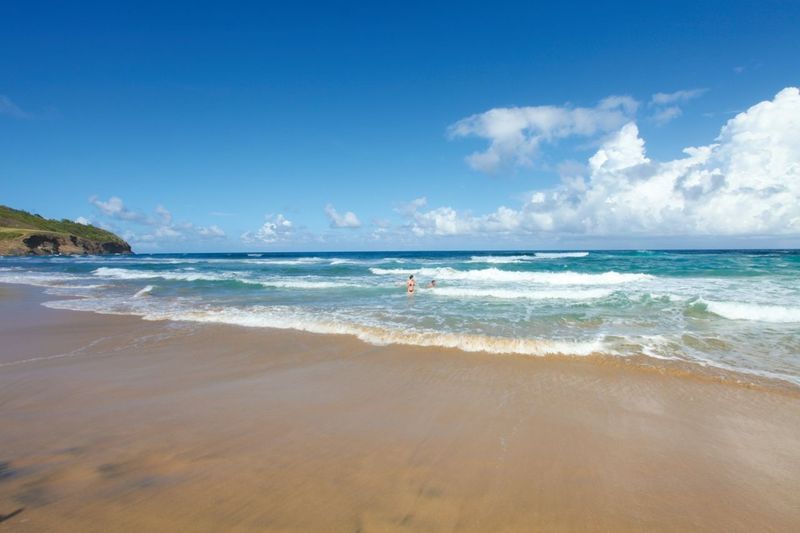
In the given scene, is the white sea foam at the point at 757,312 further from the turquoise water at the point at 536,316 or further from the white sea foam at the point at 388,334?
A: the white sea foam at the point at 388,334

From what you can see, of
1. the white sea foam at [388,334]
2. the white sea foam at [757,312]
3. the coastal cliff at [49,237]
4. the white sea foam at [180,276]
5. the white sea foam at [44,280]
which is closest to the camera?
the white sea foam at [388,334]

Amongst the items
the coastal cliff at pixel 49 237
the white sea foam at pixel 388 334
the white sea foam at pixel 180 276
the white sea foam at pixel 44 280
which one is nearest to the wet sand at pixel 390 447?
the white sea foam at pixel 388 334

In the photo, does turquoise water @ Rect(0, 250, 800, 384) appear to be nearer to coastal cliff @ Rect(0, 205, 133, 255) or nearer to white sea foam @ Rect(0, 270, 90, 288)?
white sea foam @ Rect(0, 270, 90, 288)

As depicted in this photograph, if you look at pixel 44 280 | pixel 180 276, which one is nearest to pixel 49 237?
pixel 44 280

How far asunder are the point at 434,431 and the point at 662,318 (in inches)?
404

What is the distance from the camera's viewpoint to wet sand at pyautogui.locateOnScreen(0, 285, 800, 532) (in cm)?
302

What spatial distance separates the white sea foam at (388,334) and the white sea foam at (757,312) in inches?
257

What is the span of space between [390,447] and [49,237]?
106 m

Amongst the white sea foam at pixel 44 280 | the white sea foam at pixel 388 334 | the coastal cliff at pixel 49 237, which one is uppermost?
the coastal cliff at pixel 49 237

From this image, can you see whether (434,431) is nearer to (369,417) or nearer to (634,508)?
(369,417)

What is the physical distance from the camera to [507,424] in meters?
4.64

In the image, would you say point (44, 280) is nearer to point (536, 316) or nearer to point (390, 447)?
point (536, 316)

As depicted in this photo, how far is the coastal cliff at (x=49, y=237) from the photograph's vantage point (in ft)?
245

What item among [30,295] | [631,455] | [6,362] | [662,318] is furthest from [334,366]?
[30,295]
